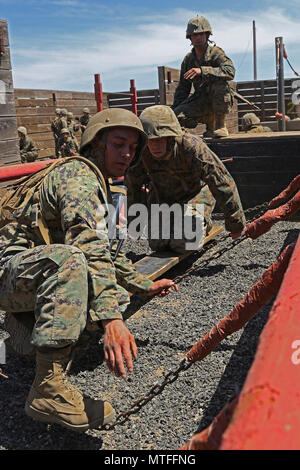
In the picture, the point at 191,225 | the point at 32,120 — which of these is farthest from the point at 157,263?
the point at 32,120

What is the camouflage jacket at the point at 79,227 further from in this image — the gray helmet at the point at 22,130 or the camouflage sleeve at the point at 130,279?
the gray helmet at the point at 22,130

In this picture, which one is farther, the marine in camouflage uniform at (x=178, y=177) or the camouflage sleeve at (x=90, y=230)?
the marine in camouflage uniform at (x=178, y=177)


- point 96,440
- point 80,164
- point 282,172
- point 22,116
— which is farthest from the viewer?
point 22,116

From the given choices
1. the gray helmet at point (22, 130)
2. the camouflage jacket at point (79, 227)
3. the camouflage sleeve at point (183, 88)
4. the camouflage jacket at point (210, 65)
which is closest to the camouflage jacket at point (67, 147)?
the gray helmet at point (22, 130)

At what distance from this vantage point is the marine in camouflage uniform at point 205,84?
621 centimetres

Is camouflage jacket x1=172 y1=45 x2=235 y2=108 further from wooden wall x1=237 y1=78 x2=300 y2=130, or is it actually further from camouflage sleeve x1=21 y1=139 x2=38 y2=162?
wooden wall x1=237 y1=78 x2=300 y2=130

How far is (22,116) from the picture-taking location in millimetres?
13023

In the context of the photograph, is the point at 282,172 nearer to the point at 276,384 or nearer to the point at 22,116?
the point at 276,384

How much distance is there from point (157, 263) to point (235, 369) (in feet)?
5.41

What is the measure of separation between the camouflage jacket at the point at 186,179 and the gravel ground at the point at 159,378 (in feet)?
2.31

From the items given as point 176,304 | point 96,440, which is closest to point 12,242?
point 96,440

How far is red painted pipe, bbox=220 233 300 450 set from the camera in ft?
2.31

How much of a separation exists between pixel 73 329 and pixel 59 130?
39.2 feet

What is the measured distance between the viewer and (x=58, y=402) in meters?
2.00
